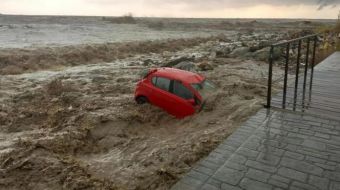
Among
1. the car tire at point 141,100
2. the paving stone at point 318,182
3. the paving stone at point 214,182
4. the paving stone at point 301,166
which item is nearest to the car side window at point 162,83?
the car tire at point 141,100

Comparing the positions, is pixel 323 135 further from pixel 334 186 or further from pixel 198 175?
pixel 198 175

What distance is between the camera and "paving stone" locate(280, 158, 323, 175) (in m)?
5.66

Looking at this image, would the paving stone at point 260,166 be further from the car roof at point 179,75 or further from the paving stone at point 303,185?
the car roof at point 179,75

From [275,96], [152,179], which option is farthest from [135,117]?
[152,179]

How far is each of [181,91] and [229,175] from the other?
6396mm

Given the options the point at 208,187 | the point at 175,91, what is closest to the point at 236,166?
the point at 208,187

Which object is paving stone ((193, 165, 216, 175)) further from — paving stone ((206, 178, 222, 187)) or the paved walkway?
paving stone ((206, 178, 222, 187))

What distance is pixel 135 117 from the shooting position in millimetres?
12352

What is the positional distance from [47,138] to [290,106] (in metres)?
6.76

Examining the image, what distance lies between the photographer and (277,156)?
20.2 feet

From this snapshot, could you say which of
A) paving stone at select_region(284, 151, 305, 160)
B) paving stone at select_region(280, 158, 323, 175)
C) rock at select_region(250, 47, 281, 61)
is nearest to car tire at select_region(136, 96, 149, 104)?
paving stone at select_region(284, 151, 305, 160)

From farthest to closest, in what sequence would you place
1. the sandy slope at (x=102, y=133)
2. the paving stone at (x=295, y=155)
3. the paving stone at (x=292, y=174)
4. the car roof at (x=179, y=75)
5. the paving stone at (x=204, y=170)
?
1. the car roof at (x=179, y=75)
2. the sandy slope at (x=102, y=133)
3. the paving stone at (x=295, y=155)
4. the paving stone at (x=204, y=170)
5. the paving stone at (x=292, y=174)

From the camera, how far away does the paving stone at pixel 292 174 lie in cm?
545

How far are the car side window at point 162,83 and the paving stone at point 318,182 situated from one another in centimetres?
707
